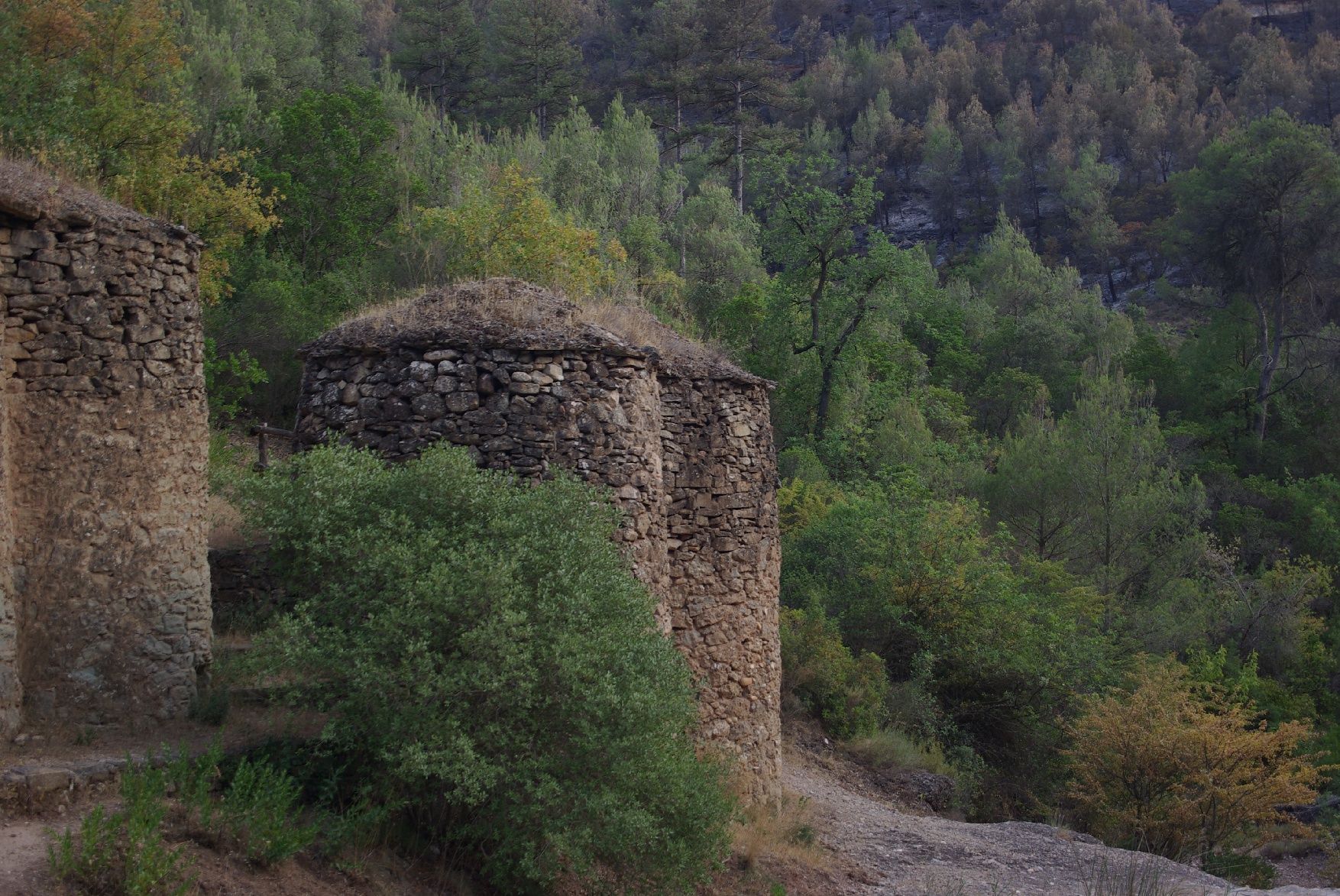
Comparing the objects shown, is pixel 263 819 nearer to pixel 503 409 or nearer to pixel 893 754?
pixel 503 409

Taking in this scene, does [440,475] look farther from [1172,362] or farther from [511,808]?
[1172,362]

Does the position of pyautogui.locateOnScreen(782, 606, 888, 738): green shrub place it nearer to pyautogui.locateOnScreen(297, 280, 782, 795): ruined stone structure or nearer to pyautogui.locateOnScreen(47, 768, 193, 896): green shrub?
pyautogui.locateOnScreen(297, 280, 782, 795): ruined stone structure

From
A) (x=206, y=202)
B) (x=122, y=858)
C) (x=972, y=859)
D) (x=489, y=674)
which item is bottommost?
(x=972, y=859)

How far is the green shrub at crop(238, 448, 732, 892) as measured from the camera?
280 inches

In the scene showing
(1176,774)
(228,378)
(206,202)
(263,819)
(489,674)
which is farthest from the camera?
(228,378)

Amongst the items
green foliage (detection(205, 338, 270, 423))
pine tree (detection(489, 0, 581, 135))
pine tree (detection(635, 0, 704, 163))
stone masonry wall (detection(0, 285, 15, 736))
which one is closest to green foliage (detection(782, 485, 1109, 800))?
green foliage (detection(205, 338, 270, 423))

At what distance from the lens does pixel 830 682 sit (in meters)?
17.9

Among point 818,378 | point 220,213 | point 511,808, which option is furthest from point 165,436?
point 818,378

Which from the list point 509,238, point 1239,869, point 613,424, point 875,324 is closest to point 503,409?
point 613,424

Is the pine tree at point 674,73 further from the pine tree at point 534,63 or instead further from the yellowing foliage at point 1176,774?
the yellowing foliage at point 1176,774

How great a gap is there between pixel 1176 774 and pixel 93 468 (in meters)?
14.9

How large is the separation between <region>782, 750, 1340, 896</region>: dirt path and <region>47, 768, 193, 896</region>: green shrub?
6547 mm

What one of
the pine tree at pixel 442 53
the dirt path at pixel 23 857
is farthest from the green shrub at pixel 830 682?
the pine tree at pixel 442 53

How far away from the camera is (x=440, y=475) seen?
26.5 feet
